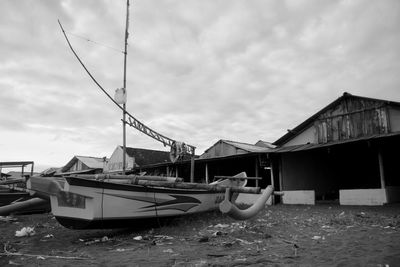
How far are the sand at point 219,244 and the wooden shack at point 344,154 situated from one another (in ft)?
14.7

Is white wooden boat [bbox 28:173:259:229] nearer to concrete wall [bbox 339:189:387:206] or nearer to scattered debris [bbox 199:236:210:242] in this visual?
scattered debris [bbox 199:236:210:242]

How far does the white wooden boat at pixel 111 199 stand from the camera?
7441 millimetres

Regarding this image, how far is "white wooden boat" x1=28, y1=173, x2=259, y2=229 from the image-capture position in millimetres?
7441

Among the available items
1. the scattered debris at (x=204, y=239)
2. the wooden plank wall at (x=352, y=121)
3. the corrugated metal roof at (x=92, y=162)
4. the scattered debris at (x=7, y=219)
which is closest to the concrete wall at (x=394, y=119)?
the wooden plank wall at (x=352, y=121)

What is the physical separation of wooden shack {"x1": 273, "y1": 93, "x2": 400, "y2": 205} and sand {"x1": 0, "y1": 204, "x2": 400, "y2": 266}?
→ 4.48 metres

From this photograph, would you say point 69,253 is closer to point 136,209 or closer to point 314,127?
point 136,209

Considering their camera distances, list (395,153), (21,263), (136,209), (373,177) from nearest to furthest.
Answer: (21,263) < (136,209) < (395,153) < (373,177)

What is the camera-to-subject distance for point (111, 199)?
772 centimetres

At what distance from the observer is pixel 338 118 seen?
16.2 meters

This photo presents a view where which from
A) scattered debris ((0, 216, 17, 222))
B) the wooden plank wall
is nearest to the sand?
scattered debris ((0, 216, 17, 222))

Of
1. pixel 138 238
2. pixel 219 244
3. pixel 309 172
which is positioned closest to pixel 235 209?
pixel 219 244

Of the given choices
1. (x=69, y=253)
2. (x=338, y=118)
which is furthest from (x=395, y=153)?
(x=69, y=253)

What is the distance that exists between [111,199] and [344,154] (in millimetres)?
16837

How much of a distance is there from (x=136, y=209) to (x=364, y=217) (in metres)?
6.65
